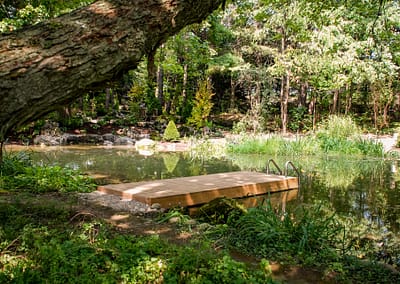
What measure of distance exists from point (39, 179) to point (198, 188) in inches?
85.0

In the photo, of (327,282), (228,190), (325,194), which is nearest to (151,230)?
(327,282)

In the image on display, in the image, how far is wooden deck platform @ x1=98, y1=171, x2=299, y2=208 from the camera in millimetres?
4566

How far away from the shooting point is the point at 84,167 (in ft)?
25.7

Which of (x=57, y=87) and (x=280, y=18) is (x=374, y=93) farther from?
(x=57, y=87)

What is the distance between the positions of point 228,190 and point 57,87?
13.0 feet

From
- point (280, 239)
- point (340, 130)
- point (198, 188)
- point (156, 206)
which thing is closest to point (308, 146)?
point (340, 130)

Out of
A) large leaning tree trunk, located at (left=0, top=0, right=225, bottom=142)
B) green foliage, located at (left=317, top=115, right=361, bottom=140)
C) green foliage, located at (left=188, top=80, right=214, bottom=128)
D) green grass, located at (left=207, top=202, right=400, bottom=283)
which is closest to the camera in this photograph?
large leaning tree trunk, located at (left=0, top=0, right=225, bottom=142)

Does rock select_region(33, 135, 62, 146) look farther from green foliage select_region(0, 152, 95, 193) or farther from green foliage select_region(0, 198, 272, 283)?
green foliage select_region(0, 198, 272, 283)

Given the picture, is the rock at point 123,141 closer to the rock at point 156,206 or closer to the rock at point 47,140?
the rock at point 47,140

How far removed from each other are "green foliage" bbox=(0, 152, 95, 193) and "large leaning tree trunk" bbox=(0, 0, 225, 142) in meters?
3.18

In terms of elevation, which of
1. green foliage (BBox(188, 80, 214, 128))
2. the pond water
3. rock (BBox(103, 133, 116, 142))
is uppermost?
green foliage (BBox(188, 80, 214, 128))

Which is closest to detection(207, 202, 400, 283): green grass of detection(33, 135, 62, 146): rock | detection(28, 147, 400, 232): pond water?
detection(28, 147, 400, 232): pond water

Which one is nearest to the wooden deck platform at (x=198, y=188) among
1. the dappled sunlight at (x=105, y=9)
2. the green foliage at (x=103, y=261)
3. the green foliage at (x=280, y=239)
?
the green foliage at (x=280, y=239)

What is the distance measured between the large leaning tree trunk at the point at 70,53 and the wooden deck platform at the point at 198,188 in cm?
268
